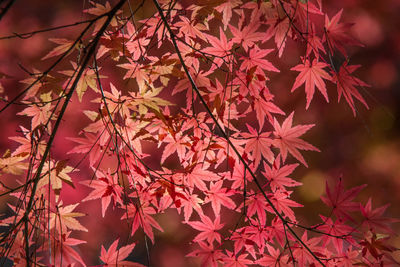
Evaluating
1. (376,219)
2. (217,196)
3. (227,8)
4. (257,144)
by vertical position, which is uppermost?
Answer: (227,8)

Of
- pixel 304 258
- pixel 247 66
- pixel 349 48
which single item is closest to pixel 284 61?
pixel 349 48

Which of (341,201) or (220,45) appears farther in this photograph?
(220,45)

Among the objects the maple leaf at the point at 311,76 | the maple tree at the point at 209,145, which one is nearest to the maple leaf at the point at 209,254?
the maple tree at the point at 209,145

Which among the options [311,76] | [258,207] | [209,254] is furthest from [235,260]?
[311,76]

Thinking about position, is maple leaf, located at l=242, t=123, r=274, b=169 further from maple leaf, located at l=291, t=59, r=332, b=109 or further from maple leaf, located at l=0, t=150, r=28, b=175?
maple leaf, located at l=0, t=150, r=28, b=175

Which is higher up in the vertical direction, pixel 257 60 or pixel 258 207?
pixel 257 60

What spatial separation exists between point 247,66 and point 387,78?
255cm

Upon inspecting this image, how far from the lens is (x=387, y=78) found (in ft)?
10.2

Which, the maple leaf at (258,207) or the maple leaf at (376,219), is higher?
the maple leaf at (258,207)

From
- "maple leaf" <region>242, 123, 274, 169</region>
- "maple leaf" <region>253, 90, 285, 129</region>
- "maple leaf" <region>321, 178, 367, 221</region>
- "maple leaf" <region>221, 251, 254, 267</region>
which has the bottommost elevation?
"maple leaf" <region>221, 251, 254, 267</region>

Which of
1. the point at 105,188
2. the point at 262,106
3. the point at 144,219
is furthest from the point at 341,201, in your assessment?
the point at 105,188

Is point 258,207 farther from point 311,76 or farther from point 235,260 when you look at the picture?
point 311,76

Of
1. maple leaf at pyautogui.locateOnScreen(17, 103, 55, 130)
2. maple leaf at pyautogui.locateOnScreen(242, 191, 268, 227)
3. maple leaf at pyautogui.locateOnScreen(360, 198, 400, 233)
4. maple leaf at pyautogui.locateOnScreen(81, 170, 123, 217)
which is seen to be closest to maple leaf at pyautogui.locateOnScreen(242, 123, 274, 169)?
maple leaf at pyautogui.locateOnScreen(242, 191, 268, 227)

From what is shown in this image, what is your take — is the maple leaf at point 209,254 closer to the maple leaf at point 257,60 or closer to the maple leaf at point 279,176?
the maple leaf at point 279,176
